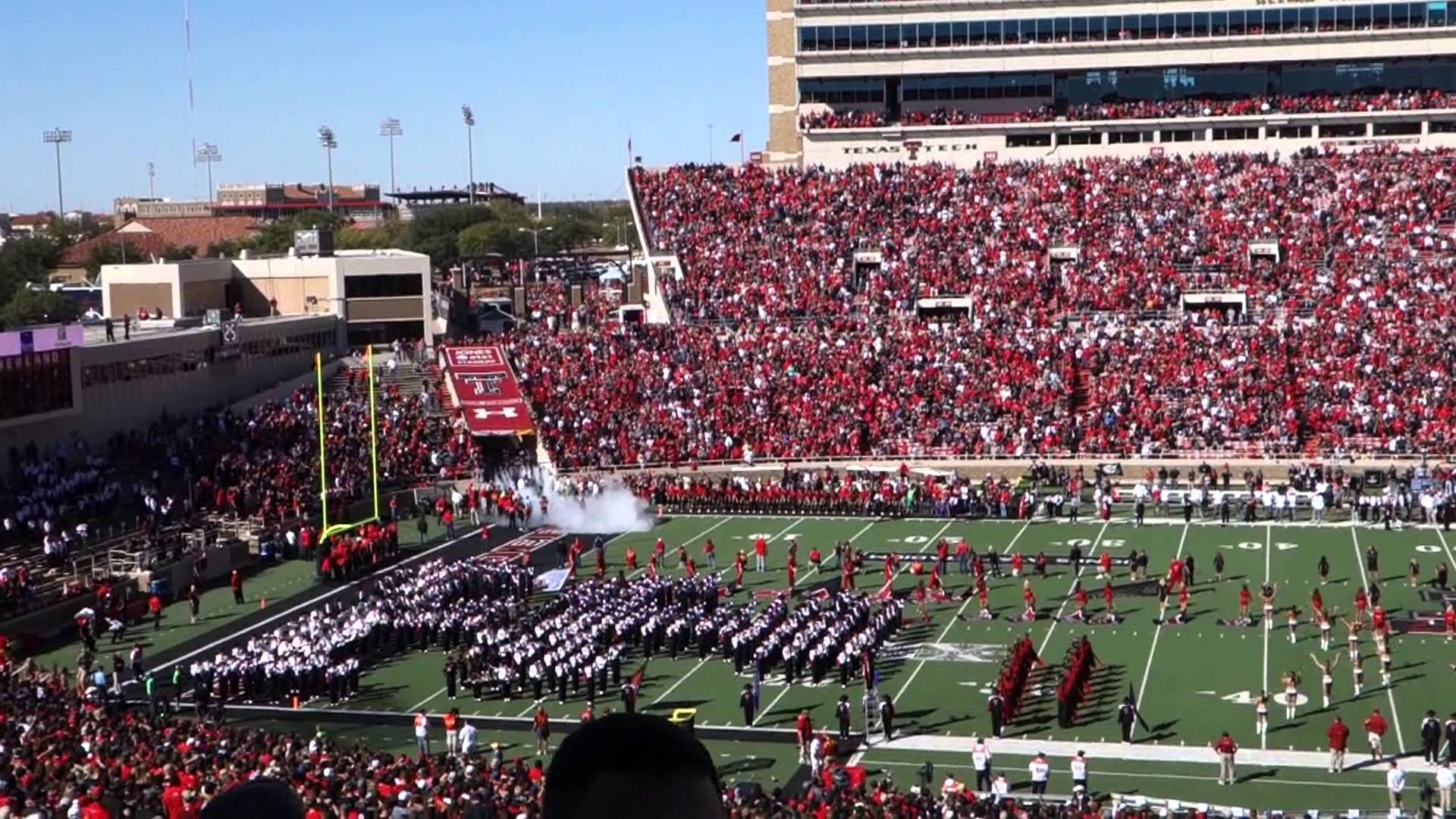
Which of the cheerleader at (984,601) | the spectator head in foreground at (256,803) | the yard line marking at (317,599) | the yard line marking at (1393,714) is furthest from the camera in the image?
the cheerleader at (984,601)

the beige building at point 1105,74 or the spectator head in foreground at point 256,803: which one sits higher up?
the beige building at point 1105,74

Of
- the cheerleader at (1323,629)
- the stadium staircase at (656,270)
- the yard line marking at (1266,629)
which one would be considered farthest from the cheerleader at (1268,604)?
the stadium staircase at (656,270)

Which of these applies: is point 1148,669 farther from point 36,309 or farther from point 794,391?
point 36,309

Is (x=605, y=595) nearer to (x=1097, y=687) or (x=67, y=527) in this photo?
(x=1097, y=687)

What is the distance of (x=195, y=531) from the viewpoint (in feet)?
108

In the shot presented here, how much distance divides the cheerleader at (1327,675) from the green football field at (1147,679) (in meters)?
0.12

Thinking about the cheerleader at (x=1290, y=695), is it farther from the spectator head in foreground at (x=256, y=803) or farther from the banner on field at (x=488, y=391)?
the banner on field at (x=488, y=391)

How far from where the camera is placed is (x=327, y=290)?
50844 mm

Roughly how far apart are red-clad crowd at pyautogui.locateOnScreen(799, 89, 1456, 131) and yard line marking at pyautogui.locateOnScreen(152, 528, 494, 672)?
2855cm

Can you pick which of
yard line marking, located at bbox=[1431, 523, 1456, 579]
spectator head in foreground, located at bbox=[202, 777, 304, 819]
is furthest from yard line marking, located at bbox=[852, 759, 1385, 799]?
spectator head in foreground, located at bbox=[202, 777, 304, 819]

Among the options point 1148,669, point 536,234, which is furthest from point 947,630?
point 536,234

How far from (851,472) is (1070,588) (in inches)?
413

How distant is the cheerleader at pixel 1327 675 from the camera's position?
21.6 meters

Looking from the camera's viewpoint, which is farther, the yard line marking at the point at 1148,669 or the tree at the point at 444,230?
the tree at the point at 444,230
